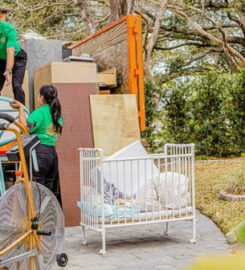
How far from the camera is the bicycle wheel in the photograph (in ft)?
12.0

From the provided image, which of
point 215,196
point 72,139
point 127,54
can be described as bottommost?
point 215,196

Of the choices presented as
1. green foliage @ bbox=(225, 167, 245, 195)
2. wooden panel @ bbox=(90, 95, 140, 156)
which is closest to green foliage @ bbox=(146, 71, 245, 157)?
green foliage @ bbox=(225, 167, 245, 195)

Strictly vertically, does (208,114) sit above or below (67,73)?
below

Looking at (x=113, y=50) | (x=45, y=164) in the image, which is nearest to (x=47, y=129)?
(x=45, y=164)

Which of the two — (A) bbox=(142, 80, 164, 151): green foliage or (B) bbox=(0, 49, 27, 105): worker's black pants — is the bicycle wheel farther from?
(A) bbox=(142, 80, 164, 151): green foliage

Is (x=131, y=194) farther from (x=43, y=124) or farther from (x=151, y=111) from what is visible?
(x=151, y=111)

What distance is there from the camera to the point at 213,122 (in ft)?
42.0

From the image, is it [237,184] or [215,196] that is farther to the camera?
[215,196]

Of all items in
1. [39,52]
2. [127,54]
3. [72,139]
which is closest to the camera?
[72,139]

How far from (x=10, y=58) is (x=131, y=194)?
201 cm

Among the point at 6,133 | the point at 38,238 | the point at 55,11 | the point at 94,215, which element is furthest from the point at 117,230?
the point at 55,11

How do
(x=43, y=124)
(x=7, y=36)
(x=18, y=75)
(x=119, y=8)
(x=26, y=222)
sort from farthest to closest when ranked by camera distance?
(x=119, y=8) < (x=18, y=75) < (x=7, y=36) < (x=43, y=124) < (x=26, y=222)

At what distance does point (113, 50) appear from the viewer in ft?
26.5

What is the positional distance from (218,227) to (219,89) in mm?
6829
